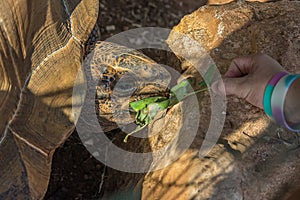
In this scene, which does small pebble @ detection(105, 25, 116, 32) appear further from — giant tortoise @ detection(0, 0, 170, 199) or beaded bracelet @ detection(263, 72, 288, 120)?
beaded bracelet @ detection(263, 72, 288, 120)

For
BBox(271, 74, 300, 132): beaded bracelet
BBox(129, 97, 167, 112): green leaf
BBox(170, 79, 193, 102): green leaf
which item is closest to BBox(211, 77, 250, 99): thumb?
BBox(271, 74, 300, 132): beaded bracelet

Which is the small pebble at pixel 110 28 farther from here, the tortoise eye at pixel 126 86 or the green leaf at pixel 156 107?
the green leaf at pixel 156 107

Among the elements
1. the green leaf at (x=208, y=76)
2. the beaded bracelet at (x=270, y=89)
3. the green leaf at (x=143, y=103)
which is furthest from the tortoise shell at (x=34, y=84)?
the beaded bracelet at (x=270, y=89)

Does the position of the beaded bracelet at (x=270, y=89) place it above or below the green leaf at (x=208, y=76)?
above

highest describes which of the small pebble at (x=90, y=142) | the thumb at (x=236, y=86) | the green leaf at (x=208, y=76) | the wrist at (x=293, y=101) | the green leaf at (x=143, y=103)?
the wrist at (x=293, y=101)

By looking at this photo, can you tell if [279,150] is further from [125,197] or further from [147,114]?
[125,197]

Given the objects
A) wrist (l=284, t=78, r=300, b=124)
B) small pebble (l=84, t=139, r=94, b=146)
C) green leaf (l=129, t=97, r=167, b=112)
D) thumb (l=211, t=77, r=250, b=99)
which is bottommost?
small pebble (l=84, t=139, r=94, b=146)

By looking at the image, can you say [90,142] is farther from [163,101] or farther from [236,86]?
[236,86]

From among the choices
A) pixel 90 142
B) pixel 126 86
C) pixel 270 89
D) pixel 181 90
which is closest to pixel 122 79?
pixel 126 86
